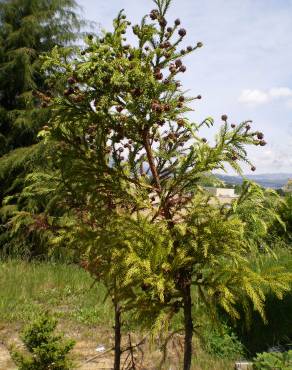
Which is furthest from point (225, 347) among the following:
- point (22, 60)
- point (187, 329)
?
point (22, 60)

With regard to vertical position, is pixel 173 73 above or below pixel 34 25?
below

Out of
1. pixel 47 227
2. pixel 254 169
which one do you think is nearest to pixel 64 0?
pixel 47 227

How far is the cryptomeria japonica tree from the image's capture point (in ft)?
10.5

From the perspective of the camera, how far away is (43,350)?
3.95 m

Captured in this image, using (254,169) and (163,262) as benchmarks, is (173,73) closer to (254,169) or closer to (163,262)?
(254,169)

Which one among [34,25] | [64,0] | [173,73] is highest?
[64,0]

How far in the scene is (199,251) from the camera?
335cm

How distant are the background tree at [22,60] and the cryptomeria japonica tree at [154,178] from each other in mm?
8397

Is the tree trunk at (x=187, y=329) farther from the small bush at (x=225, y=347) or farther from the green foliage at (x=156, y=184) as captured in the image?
the small bush at (x=225, y=347)

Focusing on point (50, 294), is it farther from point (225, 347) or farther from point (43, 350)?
point (43, 350)

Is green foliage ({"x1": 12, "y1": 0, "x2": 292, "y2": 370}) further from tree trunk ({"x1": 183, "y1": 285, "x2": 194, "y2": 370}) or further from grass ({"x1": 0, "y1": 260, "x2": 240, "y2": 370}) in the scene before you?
grass ({"x1": 0, "y1": 260, "x2": 240, "y2": 370})

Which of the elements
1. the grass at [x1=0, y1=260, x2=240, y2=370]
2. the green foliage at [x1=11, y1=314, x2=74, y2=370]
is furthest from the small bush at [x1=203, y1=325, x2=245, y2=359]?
the green foliage at [x1=11, y1=314, x2=74, y2=370]

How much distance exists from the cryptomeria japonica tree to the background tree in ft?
27.5

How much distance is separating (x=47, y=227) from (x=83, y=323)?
3.50 meters
